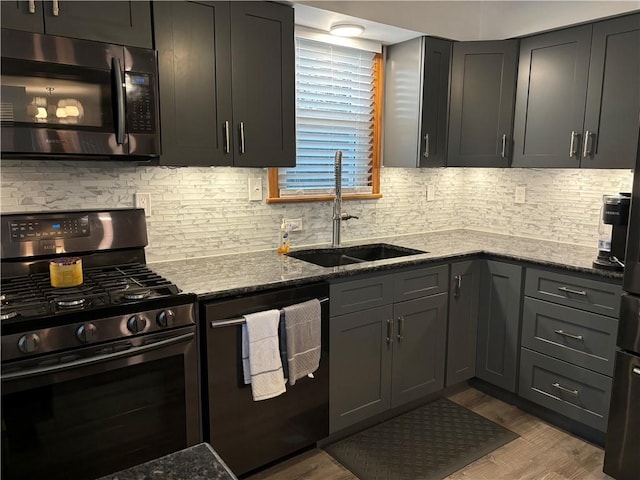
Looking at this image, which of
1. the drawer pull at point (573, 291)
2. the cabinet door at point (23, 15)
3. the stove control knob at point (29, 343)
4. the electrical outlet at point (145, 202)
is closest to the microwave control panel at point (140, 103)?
the cabinet door at point (23, 15)

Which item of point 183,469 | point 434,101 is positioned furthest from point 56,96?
point 434,101

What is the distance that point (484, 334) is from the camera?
9.91 feet

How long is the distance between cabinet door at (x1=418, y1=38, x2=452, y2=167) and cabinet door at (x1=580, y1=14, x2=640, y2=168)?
31.6 inches

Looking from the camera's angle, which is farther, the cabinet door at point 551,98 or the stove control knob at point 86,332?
the cabinet door at point 551,98

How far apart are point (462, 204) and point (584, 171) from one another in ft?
3.05

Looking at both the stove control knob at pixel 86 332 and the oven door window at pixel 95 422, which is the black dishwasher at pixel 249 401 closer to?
the oven door window at pixel 95 422

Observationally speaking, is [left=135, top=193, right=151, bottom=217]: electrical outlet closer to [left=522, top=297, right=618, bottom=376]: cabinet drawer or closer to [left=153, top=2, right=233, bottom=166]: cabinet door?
[left=153, top=2, right=233, bottom=166]: cabinet door

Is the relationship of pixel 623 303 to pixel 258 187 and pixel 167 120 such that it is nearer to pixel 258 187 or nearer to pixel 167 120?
pixel 258 187

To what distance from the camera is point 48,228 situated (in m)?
2.11

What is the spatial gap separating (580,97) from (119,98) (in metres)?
2.40

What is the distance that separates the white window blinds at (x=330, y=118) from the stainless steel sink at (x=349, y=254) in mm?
372

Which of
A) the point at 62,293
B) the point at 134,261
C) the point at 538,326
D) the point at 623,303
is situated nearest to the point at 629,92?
the point at 623,303

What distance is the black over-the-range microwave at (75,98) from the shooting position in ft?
5.59

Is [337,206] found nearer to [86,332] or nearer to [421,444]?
[421,444]
